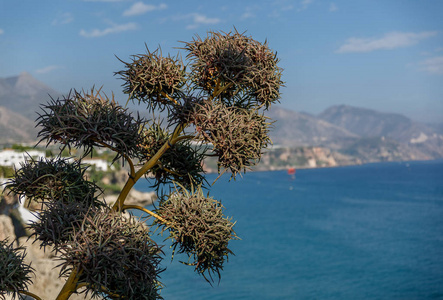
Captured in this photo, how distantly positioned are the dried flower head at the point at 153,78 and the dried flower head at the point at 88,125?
29.5 inches

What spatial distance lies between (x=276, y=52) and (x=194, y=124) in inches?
83.3

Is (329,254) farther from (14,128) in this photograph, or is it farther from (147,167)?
(14,128)

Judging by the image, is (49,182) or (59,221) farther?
(49,182)

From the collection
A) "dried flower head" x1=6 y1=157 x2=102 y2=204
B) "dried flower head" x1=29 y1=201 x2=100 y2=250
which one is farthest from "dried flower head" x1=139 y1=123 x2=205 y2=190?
"dried flower head" x1=29 y1=201 x2=100 y2=250

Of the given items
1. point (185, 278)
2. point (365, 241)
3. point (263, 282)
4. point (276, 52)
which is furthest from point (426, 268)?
point (276, 52)

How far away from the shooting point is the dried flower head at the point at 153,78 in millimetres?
7651

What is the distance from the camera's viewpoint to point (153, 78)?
7598 mm

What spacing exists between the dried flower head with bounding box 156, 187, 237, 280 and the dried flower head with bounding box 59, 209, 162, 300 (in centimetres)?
50

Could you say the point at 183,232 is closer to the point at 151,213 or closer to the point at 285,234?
the point at 151,213

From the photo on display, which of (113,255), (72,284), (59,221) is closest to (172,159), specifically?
(59,221)

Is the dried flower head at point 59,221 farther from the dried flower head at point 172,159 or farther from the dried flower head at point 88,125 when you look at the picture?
the dried flower head at point 172,159

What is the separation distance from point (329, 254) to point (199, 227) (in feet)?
168

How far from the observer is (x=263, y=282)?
43.1 meters

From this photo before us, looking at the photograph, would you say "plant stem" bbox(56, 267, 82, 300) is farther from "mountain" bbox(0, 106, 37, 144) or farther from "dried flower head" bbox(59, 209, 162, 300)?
"mountain" bbox(0, 106, 37, 144)
